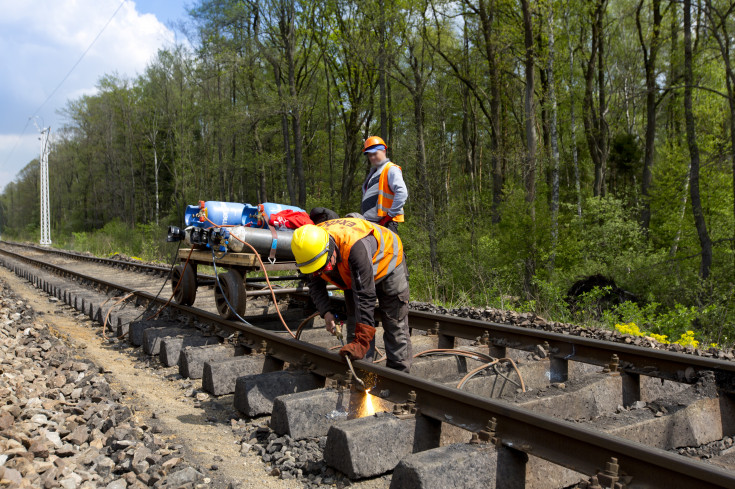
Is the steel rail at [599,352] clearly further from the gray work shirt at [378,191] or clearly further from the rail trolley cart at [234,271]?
the rail trolley cart at [234,271]

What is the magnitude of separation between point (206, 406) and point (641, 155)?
30.3m

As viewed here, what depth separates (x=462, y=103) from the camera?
30312 mm

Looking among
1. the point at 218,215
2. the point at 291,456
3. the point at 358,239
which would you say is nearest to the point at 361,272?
the point at 358,239

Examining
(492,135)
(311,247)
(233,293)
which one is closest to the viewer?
(311,247)

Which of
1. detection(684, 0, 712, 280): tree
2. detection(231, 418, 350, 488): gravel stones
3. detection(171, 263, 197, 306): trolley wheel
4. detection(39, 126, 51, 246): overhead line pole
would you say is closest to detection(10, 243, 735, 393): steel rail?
detection(231, 418, 350, 488): gravel stones

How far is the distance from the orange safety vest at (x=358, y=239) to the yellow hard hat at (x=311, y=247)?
164 millimetres

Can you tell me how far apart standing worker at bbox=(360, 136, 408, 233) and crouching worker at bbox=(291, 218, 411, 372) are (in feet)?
4.27

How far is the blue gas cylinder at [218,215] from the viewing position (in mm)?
7078

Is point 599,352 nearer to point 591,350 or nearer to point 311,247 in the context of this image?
point 591,350

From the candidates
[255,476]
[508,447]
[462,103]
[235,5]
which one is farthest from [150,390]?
[462,103]

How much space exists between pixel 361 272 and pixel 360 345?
0.55 m

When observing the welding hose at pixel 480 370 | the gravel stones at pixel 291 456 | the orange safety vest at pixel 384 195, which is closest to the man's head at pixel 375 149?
the orange safety vest at pixel 384 195

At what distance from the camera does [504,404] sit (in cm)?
299

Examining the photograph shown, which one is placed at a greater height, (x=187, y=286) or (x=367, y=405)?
(x=187, y=286)
